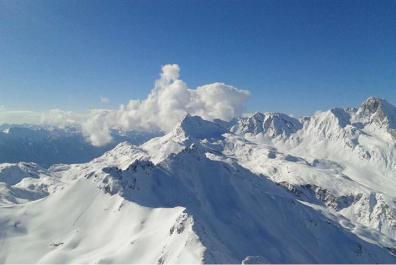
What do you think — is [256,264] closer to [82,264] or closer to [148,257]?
[148,257]

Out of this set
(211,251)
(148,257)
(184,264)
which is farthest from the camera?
(148,257)

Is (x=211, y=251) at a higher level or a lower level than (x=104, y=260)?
higher

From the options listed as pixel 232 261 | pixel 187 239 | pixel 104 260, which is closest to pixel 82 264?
pixel 104 260

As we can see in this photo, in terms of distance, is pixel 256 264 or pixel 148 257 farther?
pixel 148 257

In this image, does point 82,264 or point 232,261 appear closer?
point 232,261

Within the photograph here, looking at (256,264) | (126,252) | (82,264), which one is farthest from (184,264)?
(82,264)

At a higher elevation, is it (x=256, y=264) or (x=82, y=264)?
(x=256, y=264)

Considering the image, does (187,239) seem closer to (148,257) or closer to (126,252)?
(148,257)

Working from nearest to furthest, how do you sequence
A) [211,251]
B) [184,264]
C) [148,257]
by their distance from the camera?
1. [184,264]
2. [211,251]
3. [148,257]

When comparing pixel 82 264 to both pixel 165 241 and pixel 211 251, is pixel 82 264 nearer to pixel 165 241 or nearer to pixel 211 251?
pixel 165 241
